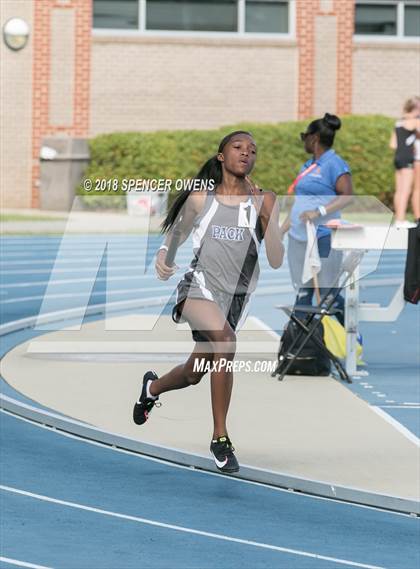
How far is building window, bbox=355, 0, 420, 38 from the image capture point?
3712cm

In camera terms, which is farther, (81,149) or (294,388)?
(81,149)

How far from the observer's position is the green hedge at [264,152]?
109 ft

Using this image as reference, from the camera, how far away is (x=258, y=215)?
3246 millimetres

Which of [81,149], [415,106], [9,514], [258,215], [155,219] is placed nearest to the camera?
[258,215]

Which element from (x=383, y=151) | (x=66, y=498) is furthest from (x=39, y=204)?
(x=66, y=498)

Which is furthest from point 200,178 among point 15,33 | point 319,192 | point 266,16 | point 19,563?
point 266,16

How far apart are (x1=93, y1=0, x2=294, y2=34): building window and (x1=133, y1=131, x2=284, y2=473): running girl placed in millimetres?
32584

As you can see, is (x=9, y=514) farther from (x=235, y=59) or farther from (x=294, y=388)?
(x=235, y=59)

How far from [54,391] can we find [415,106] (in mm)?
Result: 4815

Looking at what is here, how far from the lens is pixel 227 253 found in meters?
3.18

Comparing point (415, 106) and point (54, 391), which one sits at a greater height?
point (415, 106)

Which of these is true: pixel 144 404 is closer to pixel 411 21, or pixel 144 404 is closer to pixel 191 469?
pixel 191 469

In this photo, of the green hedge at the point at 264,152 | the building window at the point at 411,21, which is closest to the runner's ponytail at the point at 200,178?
the green hedge at the point at 264,152

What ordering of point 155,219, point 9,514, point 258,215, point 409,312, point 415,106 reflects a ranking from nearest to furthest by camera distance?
point 258,215
point 155,219
point 9,514
point 415,106
point 409,312
